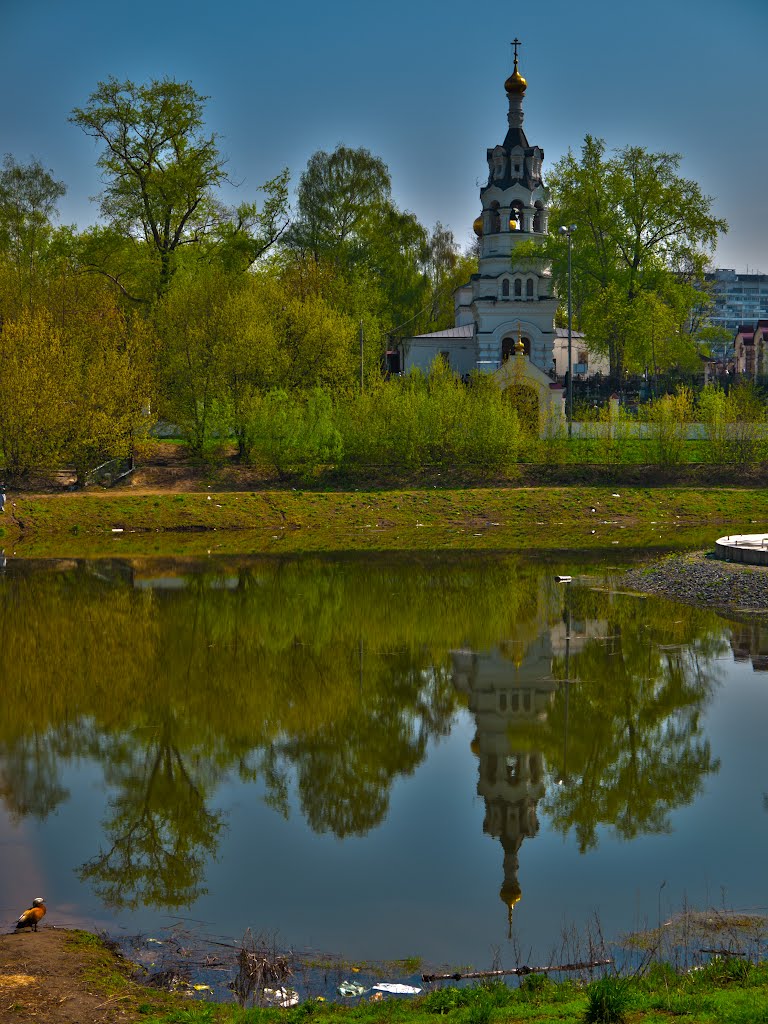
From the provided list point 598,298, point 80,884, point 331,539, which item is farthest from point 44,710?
point 598,298

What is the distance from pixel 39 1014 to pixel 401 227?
71282 millimetres

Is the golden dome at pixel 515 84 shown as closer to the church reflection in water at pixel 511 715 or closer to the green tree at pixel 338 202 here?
the green tree at pixel 338 202

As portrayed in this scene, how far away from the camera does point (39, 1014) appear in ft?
29.3

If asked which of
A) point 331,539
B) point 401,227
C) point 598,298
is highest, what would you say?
point 401,227

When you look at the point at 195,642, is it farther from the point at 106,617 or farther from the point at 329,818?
the point at 329,818

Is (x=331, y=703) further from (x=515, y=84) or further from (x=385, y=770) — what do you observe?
(x=515, y=84)

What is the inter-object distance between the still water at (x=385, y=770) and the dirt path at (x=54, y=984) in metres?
0.77

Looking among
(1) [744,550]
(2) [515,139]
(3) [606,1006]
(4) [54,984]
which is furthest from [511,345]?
(3) [606,1006]

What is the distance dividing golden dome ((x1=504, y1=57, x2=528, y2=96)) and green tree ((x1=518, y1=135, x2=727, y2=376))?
4536mm

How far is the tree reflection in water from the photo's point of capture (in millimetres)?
13805

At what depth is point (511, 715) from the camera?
18.0 metres

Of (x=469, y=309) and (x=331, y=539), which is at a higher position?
(x=469, y=309)

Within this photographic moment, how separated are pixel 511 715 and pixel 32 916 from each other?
903 cm

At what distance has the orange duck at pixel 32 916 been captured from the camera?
10.4m
